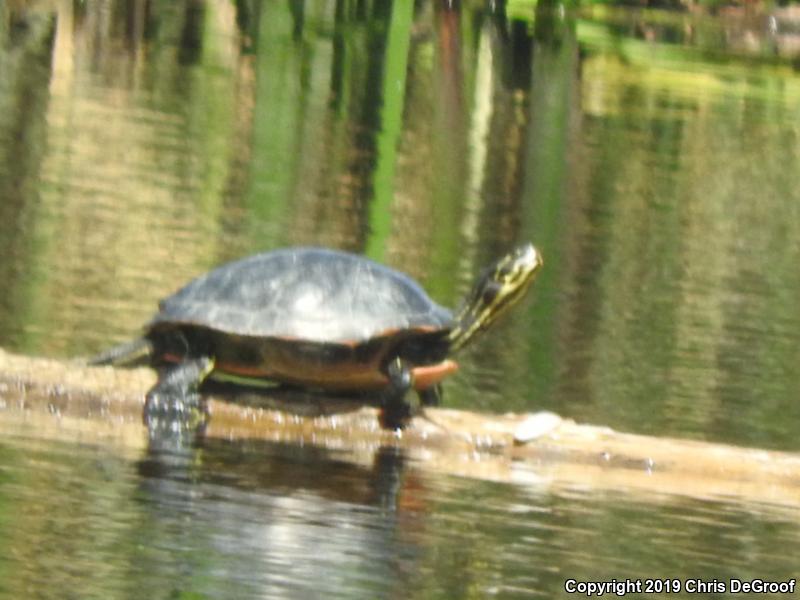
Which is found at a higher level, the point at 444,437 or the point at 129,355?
the point at 129,355

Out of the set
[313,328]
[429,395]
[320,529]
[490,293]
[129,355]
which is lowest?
[320,529]

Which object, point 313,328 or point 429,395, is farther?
point 429,395

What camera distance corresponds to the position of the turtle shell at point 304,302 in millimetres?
9094

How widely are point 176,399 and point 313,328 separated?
60 cm

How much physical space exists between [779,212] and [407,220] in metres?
6.55

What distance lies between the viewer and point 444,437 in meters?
9.08

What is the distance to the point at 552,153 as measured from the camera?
85.3 ft

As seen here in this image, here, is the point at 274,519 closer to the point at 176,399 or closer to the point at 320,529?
the point at 320,529

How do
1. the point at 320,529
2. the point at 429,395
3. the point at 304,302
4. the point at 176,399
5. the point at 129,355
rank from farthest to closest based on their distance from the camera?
the point at 429,395 → the point at 129,355 → the point at 304,302 → the point at 176,399 → the point at 320,529

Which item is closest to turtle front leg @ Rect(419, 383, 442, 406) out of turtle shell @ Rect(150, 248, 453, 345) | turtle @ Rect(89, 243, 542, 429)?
turtle @ Rect(89, 243, 542, 429)

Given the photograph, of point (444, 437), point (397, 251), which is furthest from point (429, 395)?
point (397, 251)

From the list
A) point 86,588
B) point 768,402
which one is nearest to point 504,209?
point 768,402

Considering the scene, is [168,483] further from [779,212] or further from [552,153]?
[552,153]

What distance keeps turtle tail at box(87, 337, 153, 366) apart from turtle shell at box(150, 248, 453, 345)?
0.17 meters
